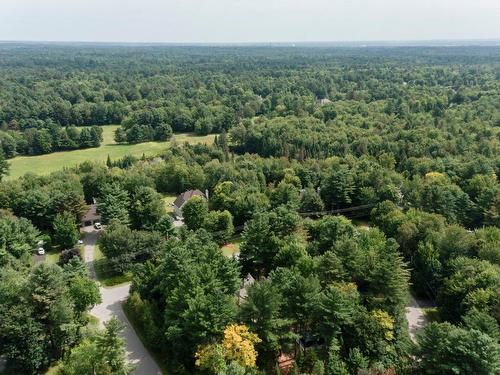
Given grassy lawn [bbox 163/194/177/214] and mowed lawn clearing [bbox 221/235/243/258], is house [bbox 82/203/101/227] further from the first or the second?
mowed lawn clearing [bbox 221/235/243/258]

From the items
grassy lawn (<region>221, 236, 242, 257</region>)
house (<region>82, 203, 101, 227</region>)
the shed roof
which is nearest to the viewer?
grassy lawn (<region>221, 236, 242, 257</region>)

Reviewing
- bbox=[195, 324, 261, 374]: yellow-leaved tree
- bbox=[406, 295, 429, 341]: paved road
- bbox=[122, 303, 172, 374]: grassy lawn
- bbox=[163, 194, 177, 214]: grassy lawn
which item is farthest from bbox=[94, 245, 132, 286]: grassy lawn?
bbox=[406, 295, 429, 341]: paved road

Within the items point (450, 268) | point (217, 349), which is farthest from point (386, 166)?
point (217, 349)

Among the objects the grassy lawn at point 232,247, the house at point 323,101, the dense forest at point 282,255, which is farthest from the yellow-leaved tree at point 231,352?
the house at point 323,101

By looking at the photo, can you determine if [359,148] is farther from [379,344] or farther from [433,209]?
[379,344]

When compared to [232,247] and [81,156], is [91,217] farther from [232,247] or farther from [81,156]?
[81,156]

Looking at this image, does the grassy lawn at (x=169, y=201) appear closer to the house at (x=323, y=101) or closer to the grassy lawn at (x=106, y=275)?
the grassy lawn at (x=106, y=275)

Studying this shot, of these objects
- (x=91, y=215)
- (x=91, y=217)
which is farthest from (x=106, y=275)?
(x=91, y=215)
